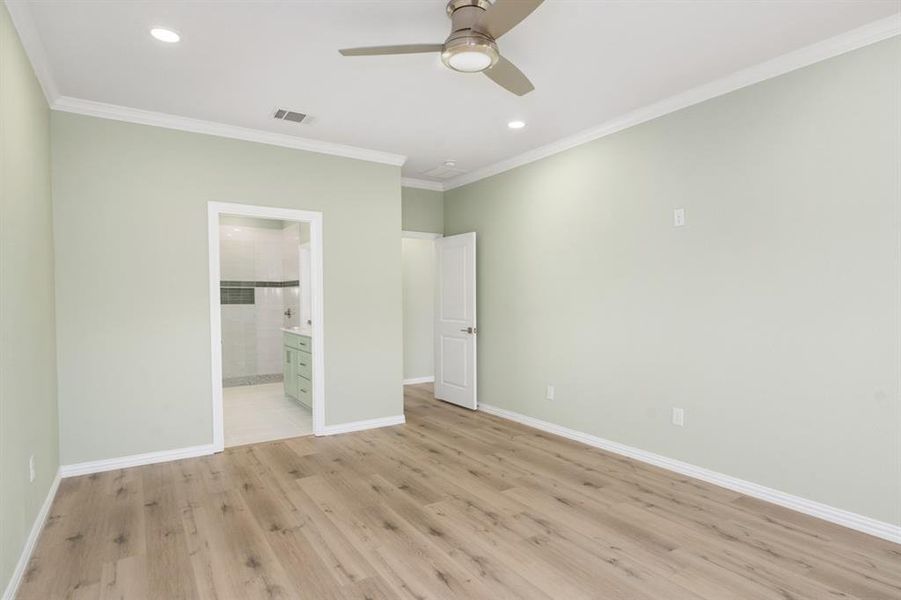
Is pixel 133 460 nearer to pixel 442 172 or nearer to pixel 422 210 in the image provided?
pixel 422 210

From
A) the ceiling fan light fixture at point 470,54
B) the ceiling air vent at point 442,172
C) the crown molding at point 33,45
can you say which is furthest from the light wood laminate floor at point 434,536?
the ceiling air vent at point 442,172

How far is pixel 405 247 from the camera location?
752cm

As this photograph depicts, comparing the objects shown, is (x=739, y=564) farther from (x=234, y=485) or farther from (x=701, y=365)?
(x=234, y=485)

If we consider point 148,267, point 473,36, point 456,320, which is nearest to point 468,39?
point 473,36

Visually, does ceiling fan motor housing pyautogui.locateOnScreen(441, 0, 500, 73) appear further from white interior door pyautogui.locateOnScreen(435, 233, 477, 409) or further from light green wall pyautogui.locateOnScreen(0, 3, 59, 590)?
white interior door pyautogui.locateOnScreen(435, 233, 477, 409)

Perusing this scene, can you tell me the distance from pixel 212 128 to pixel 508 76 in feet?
9.07

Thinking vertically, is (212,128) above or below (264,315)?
above

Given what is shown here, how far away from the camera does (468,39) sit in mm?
2201

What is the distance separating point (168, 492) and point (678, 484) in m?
3.55

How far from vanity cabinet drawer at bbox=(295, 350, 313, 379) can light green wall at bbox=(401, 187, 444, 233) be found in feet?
6.39

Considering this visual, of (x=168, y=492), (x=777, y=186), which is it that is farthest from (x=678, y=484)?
(x=168, y=492)

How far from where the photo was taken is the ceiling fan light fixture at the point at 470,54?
2.21 meters

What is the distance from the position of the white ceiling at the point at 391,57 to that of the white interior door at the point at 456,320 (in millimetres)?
1847

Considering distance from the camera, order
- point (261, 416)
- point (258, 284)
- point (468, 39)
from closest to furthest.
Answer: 1. point (468, 39)
2. point (261, 416)
3. point (258, 284)
